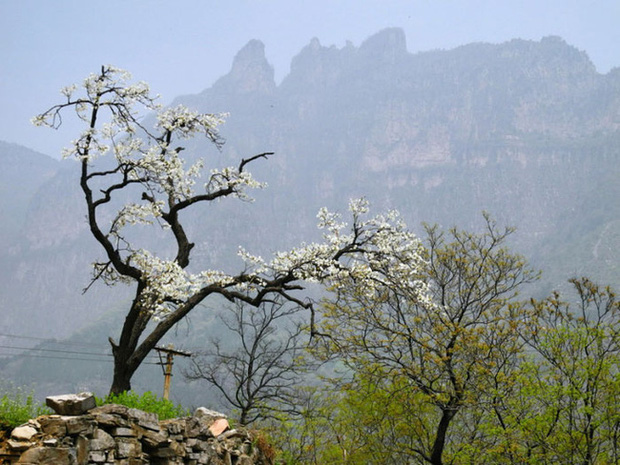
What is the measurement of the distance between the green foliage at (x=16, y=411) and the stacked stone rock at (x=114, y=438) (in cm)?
64

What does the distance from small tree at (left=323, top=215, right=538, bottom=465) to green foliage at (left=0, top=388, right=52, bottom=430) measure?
27.0 ft

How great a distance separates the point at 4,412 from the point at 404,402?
1350 cm

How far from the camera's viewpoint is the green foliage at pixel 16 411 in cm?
936

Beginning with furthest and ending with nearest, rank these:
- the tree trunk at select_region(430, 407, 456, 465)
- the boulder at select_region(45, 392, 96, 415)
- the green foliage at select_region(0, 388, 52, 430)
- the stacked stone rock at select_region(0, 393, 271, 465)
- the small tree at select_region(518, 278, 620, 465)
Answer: the tree trunk at select_region(430, 407, 456, 465) → the small tree at select_region(518, 278, 620, 465) → the green foliage at select_region(0, 388, 52, 430) → the boulder at select_region(45, 392, 96, 415) → the stacked stone rock at select_region(0, 393, 271, 465)

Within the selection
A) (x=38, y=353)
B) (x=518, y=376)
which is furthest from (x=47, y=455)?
(x=38, y=353)

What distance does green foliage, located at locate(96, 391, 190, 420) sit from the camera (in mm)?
11266

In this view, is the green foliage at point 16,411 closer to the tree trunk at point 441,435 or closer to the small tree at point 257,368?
the small tree at point 257,368

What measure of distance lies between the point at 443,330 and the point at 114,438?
1117 cm

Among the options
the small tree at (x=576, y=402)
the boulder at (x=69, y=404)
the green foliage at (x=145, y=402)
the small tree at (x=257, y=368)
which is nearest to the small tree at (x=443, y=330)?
the small tree at (x=576, y=402)

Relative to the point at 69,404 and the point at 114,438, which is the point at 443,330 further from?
the point at 69,404

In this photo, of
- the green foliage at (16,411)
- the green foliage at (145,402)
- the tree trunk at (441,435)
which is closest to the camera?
the green foliage at (16,411)

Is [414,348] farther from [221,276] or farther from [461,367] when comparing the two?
[221,276]

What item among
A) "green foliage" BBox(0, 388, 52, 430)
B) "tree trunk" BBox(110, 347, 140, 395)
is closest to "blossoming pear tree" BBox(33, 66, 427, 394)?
"tree trunk" BBox(110, 347, 140, 395)

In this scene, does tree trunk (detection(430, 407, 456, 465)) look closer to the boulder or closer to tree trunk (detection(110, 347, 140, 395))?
tree trunk (detection(110, 347, 140, 395))
